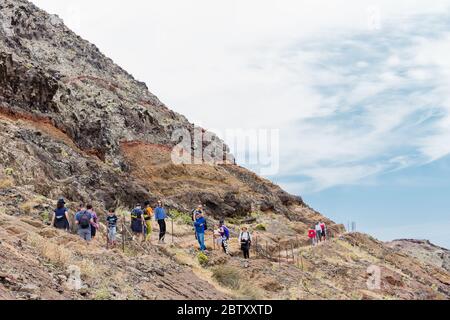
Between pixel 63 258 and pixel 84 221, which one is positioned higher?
pixel 84 221

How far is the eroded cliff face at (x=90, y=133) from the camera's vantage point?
27156mm

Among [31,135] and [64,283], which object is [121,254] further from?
[31,135]

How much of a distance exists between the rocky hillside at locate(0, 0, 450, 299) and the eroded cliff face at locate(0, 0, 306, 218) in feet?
0.37

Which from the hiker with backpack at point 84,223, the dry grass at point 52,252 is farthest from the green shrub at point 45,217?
the dry grass at point 52,252

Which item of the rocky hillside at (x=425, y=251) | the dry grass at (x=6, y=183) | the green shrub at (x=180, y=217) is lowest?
the rocky hillside at (x=425, y=251)

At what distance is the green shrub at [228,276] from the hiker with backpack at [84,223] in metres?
4.00

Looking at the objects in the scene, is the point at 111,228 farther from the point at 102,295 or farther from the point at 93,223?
the point at 102,295

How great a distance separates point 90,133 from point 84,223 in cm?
2261

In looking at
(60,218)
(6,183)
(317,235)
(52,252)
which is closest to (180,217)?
(317,235)

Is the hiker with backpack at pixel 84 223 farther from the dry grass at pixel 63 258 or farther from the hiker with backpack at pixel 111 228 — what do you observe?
the dry grass at pixel 63 258

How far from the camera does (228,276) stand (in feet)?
53.9

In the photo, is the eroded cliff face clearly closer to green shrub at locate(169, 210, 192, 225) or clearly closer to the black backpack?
green shrub at locate(169, 210, 192, 225)

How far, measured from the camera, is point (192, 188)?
1543 inches

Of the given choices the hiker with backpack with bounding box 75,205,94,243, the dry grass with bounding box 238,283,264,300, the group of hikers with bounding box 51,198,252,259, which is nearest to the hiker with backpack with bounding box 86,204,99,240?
the group of hikers with bounding box 51,198,252,259
